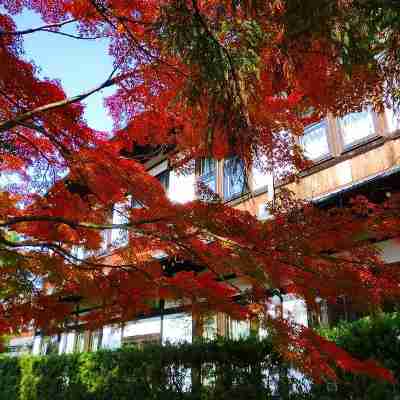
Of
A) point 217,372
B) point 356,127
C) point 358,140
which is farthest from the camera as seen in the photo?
point 356,127

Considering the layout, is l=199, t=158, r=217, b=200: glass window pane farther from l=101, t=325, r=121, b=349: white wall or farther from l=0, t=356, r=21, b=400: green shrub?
l=0, t=356, r=21, b=400: green shrub

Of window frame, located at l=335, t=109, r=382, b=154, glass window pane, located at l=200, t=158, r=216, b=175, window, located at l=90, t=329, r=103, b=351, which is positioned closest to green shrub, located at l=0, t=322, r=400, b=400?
window frame, located at l=335, t=109, r=382, b=154

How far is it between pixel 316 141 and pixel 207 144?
607cm

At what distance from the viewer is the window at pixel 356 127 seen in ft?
24.7

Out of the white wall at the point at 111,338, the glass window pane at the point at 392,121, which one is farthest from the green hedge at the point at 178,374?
the glass window pane at the point at 392,121

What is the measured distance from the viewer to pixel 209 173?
11188mm

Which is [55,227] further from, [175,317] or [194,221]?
[175,317]

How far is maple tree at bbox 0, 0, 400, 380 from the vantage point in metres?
2.92

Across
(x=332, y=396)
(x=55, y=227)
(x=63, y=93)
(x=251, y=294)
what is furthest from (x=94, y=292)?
(x=332, y=396)

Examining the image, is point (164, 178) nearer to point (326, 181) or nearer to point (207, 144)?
point (326, 181)

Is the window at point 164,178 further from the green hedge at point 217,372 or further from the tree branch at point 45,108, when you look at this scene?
the tree branch at point 45,108

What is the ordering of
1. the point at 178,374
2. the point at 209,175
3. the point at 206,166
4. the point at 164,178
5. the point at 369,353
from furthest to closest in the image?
1. the point at 164,178
2. the point at 206,166
3. the point at 209,175
4. the point at 178,374
5. the point at 369,353

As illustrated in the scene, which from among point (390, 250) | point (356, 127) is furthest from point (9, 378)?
point (356, 127)

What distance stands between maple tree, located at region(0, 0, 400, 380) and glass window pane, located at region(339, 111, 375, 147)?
84 centimetres
